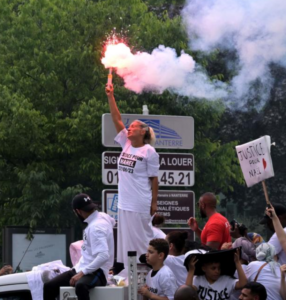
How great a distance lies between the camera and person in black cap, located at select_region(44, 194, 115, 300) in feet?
26.2

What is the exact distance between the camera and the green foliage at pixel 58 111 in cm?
2156

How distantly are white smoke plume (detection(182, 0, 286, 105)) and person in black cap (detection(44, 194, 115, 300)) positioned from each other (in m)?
6.71

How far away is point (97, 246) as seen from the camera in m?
8.12

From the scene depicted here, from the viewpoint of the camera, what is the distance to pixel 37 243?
60.5ft

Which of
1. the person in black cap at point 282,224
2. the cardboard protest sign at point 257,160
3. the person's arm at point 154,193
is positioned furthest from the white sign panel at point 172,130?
the person in black cap at point 282,224

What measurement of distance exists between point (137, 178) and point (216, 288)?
1.59m

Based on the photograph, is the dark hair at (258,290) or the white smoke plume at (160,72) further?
the white smoke plume at (160,72)

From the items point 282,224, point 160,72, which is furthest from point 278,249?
point 160,72

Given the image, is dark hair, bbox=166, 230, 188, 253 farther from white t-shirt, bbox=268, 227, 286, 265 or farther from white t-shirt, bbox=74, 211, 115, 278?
white t-shirt, bbox=268, 227, 286, 265

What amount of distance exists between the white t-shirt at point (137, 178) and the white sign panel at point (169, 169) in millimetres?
Result: 3841

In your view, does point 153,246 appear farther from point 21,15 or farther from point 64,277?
point 21,15

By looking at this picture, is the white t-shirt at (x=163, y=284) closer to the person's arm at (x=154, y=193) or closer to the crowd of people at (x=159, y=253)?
the crowd of people at (x=159, y=253)

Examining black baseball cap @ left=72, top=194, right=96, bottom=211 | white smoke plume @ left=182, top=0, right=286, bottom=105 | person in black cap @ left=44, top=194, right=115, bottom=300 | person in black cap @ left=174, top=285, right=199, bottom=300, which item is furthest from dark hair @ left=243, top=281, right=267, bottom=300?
white smoke plume @ left=182, top=0, right=286, bottom=105

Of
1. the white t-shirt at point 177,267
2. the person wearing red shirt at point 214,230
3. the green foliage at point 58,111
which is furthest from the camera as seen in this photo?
the green foliage at point 58,111
